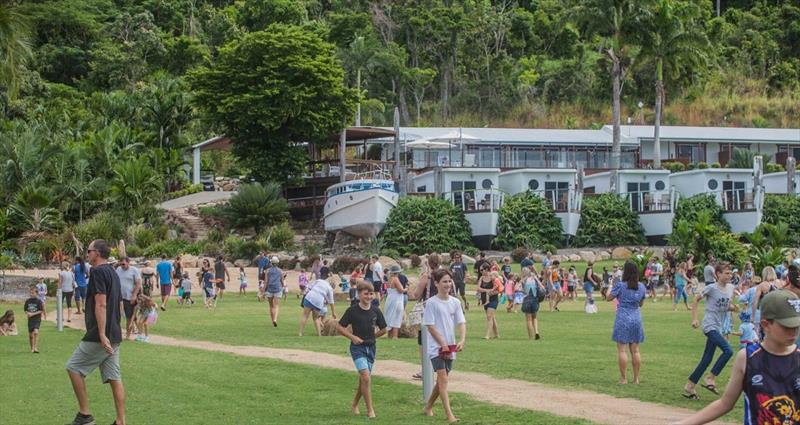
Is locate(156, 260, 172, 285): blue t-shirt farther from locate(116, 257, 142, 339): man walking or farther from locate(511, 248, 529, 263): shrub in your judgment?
locate(511, 248, 529, 263): shrub

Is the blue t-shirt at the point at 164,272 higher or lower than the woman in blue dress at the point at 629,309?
higher

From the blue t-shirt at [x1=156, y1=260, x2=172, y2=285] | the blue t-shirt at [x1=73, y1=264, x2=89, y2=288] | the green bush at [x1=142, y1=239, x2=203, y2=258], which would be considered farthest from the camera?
the green bush at [x1=142, y1=239, x2=203, y2=258]

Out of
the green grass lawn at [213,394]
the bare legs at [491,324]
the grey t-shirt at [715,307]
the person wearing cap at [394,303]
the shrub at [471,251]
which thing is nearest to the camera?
the green grass lawn at [213,394]

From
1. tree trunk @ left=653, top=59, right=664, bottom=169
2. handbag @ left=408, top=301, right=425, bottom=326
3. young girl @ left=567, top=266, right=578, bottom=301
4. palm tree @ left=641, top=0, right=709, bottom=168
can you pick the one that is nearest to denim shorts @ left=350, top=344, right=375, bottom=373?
handbag @ left=408, top=301, right=425, bottom=326

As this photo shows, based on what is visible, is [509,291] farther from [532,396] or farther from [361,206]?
[361,206]

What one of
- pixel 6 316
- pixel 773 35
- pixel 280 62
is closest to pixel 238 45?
pixel 280 62

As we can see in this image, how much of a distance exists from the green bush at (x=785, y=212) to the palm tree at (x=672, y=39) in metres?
7.30

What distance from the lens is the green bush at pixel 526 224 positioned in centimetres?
5044

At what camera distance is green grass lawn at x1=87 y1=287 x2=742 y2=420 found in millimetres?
15539

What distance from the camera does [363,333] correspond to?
1275 cm

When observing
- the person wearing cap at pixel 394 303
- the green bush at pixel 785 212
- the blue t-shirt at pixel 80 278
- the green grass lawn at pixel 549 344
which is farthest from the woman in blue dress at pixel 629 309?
the green bush at pixel 785 212

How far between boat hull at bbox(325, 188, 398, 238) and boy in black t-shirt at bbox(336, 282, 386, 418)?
37408mm

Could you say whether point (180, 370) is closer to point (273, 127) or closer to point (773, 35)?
point (273, 127)

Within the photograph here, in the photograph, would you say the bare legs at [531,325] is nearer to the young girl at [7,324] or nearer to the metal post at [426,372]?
the metal post at [426,372]
